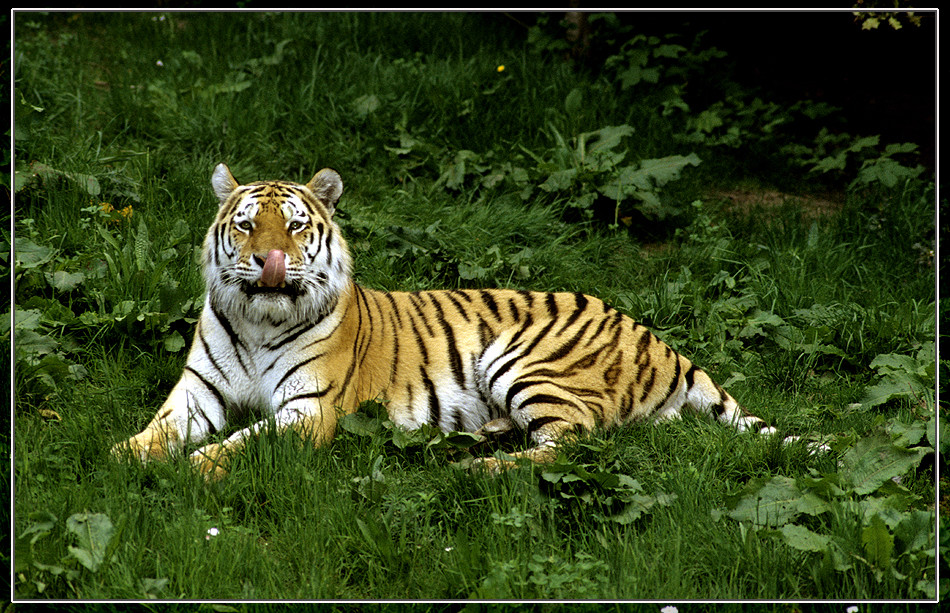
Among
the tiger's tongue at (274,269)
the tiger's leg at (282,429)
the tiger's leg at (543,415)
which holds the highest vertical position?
the tiger's tongue at (274,269)

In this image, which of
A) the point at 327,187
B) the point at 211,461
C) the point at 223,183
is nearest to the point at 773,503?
the point at 211,461

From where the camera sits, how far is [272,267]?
2.86 metres

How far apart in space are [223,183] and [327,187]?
316mm

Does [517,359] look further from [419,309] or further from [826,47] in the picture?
[826,47]

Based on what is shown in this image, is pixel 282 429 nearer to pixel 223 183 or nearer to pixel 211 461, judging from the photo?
pixel 211 461

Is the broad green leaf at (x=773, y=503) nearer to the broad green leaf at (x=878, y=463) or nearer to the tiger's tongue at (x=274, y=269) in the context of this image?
the broad green leaf at (x=878, y=463)

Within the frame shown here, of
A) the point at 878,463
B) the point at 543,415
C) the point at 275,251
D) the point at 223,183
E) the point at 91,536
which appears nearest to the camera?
the point at 91,536

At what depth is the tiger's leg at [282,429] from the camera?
2602mm

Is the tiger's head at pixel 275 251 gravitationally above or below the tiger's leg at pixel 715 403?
above

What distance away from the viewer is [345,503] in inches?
94.5

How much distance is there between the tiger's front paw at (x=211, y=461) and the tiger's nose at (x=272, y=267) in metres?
0.51

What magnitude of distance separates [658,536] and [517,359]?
106cm

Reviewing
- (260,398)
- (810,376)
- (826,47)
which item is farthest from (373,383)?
(826,47)

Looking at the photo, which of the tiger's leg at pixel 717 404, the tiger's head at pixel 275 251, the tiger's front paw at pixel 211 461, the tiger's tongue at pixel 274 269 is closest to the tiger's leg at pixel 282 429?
the tiger's front paw at pixel 211 461
